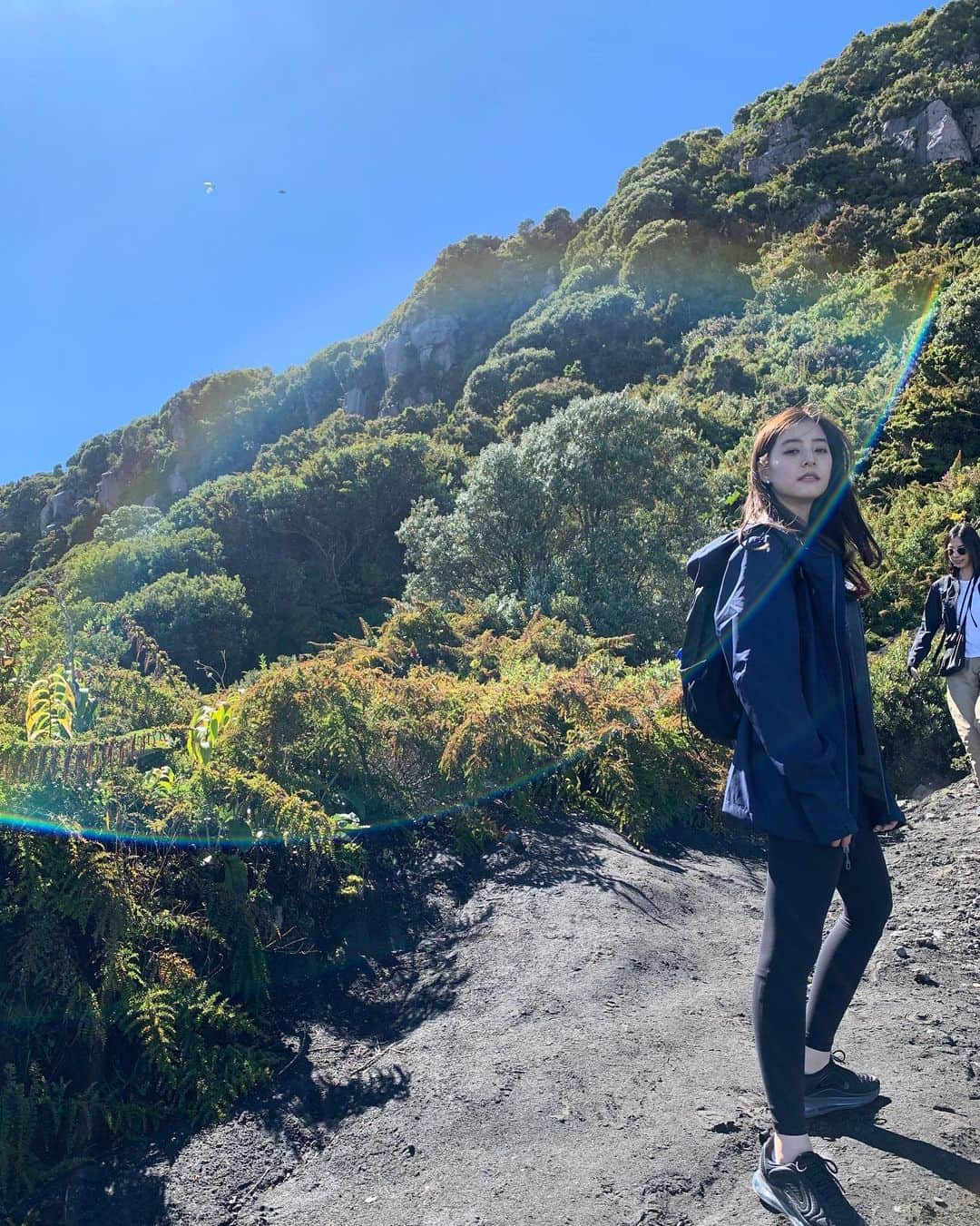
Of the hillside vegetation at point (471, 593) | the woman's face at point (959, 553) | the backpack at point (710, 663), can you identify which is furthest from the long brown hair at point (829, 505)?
the woman's face at point (959, 553)

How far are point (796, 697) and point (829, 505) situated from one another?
64 cm

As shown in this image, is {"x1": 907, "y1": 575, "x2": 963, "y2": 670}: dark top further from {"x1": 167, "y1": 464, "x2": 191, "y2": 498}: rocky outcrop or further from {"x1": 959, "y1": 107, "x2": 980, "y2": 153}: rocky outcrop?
{"x1": 167, "y1": 464, "x2": 191, "y2": 498}: rocky outcrop

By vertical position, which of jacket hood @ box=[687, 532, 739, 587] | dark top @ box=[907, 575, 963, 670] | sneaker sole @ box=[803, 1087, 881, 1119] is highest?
jacket hood @ box=[687, 532, 739, 587]

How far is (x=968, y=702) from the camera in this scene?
199 inches

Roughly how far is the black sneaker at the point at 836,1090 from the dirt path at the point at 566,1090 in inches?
1.8

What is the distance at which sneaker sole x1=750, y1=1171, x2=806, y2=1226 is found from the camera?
197 cm

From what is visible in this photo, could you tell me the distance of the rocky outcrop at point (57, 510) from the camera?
58.1 metres

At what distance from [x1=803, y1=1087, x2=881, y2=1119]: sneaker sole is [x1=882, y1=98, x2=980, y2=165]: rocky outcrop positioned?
41043 mm

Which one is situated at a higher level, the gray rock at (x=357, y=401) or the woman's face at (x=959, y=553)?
the gray rock at (x=357, y=401)

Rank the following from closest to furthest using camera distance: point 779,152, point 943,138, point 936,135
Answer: point 943,138 < point 936,135 < point 779,152

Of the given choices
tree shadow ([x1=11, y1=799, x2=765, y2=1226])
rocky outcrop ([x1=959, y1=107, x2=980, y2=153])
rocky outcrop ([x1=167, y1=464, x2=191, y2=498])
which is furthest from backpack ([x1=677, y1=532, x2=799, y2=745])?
rocky outcrop ([x1=167, y1=464, x2=191, y2=498])

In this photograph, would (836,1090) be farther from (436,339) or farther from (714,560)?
(436,339)

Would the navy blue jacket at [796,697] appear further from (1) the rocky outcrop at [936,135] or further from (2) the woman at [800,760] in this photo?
(1) the rocky outcrop at [936,135]

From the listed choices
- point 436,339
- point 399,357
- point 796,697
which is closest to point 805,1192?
point 796,697
